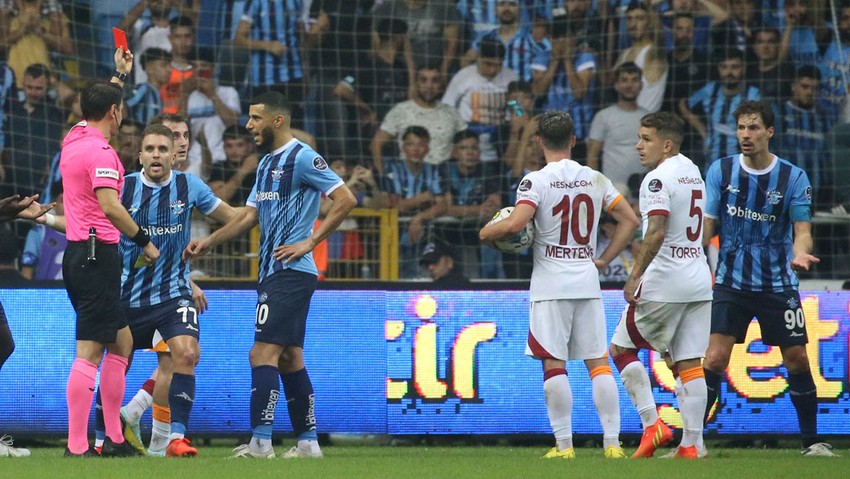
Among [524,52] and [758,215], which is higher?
[524,52]

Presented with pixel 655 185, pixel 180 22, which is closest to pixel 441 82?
pixel 180 22

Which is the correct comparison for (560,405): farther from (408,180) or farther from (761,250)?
(408,180)

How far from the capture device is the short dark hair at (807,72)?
46.1 feet

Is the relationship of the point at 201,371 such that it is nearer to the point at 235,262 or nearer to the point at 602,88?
the point at 235,262

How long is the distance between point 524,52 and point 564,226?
6.77m

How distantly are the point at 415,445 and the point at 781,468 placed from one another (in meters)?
3.30

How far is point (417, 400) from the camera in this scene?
9992mm

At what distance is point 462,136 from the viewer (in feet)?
45.3

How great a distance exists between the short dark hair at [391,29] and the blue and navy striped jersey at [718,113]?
2988mm

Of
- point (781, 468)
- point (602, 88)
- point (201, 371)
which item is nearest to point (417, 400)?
point (201, 371)

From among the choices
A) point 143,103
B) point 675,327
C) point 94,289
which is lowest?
point 675,327

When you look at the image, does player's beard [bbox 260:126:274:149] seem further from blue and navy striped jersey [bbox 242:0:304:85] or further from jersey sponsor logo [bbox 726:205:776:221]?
blue and navy striped jersey [bbox 242:0:304:85]

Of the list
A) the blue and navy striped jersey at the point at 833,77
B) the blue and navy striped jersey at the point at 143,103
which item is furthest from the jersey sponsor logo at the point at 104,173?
the blue and navy striped jersey at the point at 833,77

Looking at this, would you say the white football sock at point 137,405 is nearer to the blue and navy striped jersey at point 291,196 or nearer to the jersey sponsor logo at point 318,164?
the blue and navy striped jersey at point 291,196
